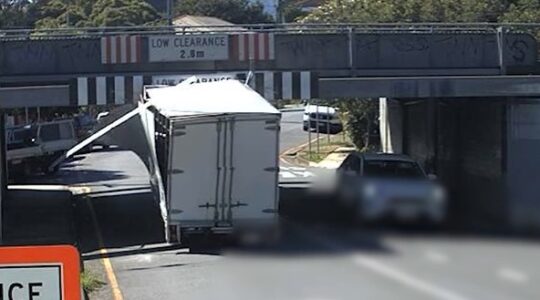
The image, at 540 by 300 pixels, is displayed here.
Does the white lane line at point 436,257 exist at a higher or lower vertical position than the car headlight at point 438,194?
lower

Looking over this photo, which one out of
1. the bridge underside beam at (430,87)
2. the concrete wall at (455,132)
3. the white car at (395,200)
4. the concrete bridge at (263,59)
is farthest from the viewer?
the concrete wall at (455,132)

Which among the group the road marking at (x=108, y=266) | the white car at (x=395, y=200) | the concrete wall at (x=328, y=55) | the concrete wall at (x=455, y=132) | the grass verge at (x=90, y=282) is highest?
the concrete wall at (x=328, y=55)

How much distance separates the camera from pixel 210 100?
19250mm

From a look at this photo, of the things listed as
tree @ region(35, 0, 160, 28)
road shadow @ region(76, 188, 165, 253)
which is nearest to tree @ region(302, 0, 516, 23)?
road shadow @ region(76, 188, 165, 253)

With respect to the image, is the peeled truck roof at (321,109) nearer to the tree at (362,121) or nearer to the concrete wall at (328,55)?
the tree at (362,121)

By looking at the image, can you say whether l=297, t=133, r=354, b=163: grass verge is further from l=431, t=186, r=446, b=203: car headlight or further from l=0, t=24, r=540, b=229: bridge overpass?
l=431, t=186, r=446, b=203: car headlight

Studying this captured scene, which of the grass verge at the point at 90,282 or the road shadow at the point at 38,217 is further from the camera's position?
the road shadow at the point at 38,217

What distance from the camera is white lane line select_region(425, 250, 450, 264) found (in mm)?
3724

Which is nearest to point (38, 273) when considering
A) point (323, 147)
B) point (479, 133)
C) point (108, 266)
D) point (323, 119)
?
point (108, 266)

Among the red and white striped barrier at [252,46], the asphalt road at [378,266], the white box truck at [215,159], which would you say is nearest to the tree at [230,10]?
the red and white striped barrier at [252,46]

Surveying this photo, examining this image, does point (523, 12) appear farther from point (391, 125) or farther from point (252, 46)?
point (252, 46)

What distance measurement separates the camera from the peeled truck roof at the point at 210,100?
18672mm

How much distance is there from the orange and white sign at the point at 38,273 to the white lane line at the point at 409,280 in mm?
1031

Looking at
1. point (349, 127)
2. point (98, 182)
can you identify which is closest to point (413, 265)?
point (98, 182)
